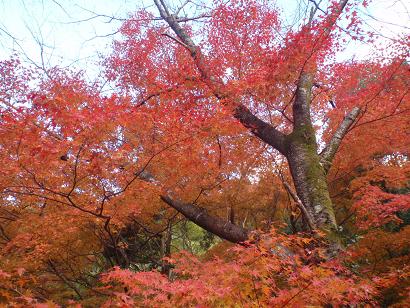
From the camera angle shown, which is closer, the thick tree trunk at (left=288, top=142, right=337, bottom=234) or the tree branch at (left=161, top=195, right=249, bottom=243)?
the thick tree trunk at (left=288, top=142, right=337, bottom=234)

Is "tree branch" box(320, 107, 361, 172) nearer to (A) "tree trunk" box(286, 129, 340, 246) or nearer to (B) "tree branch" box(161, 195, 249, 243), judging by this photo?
(A) "tree trunk" box(286, 129, 340, 246)

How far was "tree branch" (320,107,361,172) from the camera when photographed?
7227 millimetres

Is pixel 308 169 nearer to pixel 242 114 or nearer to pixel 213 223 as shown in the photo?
pixel 242 114

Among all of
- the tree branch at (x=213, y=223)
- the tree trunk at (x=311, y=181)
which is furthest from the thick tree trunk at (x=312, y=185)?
the tree branch at (x=213, y=223)

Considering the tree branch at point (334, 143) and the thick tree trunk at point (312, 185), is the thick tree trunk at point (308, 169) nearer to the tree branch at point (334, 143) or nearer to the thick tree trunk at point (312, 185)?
the thick tree trunk at point (312, 185)

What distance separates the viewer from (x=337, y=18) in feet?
25.2

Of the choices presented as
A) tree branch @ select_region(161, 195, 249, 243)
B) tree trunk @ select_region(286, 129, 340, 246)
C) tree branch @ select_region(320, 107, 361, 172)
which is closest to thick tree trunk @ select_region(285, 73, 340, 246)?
tree trunk @ select_region(286, 129, 340, 246)

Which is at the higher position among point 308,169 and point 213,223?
point 308,169

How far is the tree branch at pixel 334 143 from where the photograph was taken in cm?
723

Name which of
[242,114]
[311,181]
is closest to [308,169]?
[311,181]

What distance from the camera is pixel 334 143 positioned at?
7.55 meters

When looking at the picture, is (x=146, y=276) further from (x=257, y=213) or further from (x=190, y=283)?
(x=257, y=213)

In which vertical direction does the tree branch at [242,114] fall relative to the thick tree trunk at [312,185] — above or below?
above

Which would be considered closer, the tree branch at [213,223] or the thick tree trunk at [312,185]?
the thick tree trunk at [312,185]
